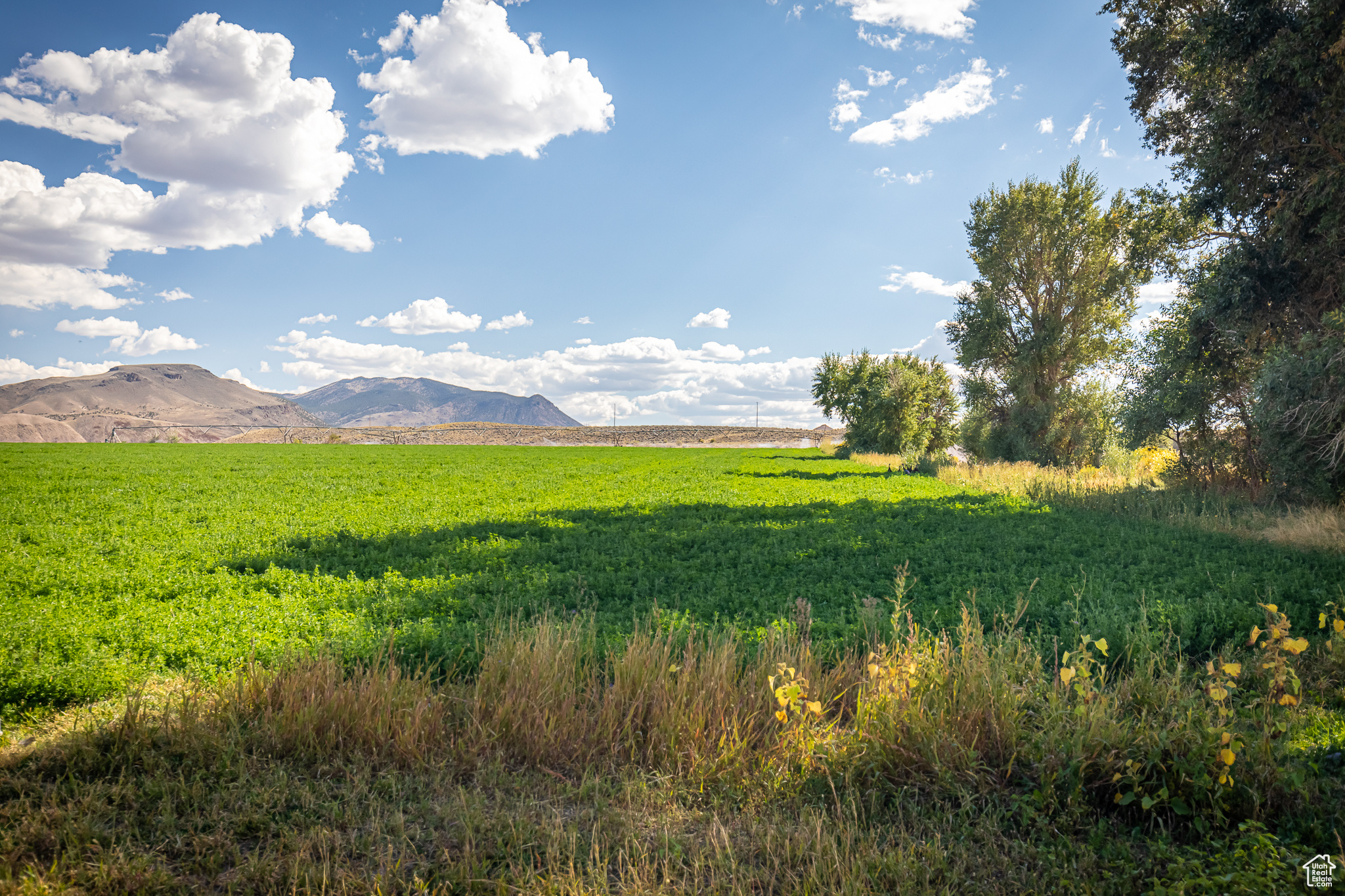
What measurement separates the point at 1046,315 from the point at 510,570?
110ft

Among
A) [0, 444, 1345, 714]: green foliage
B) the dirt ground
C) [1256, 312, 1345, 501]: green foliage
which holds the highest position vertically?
[1256, 312, 1345, 501]: green foliage

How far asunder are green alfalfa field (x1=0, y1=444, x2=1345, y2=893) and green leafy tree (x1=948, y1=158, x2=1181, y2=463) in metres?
27.2

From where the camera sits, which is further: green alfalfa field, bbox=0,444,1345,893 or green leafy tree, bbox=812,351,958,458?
green leafy tree, bbox=812,351,958,458

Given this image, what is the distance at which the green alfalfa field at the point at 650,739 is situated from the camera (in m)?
3.27

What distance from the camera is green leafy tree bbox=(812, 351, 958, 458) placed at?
44219 mm

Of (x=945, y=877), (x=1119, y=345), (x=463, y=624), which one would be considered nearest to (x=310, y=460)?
(x=463, y=624)

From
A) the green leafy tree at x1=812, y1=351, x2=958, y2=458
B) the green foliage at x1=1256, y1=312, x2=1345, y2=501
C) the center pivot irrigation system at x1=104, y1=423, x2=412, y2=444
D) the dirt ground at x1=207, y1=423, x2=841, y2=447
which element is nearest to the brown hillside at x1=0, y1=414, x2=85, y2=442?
the center pivot irrigation system at x1=104, y1=423, x2=412, y2=444

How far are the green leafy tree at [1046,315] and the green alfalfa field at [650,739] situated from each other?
27.2 m

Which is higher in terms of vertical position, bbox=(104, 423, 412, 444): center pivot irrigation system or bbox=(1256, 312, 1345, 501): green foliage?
bbox=(1256, 312, 1345, 501): green foliage

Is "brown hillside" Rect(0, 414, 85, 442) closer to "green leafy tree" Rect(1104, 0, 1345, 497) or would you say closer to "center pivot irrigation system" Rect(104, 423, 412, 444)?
"center pivot irrigation system" Rect(104, 423, 412, 444)

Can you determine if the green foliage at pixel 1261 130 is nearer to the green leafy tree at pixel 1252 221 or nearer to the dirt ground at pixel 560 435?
the green leafy tree at pixel 1252 221

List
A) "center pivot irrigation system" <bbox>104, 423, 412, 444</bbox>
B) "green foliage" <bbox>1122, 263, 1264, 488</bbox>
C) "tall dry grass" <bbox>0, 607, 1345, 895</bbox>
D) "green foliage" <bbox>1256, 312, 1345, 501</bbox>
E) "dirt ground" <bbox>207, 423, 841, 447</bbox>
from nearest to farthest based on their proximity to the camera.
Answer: "tall dry grass" <bbox>0, 607, 1345, 895</bbox>, "green foliage" <bbox>1256, 312, 1345, 501</bbox>, "green foliage" <bbox>1122, 263, 1264, 488</bbox>, "center pivot irrigation system" <bbox>104, 423, 412, 444</bbox>, "dirt ground" <bbox>207, 423, 841, 447</bbox>

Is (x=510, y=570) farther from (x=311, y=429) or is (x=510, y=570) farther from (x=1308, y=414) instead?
(x=311, y=429)

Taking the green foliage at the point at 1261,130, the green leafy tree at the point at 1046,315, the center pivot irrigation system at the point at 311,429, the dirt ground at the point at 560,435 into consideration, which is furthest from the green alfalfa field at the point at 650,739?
the dirt ground at the point at 560,435
